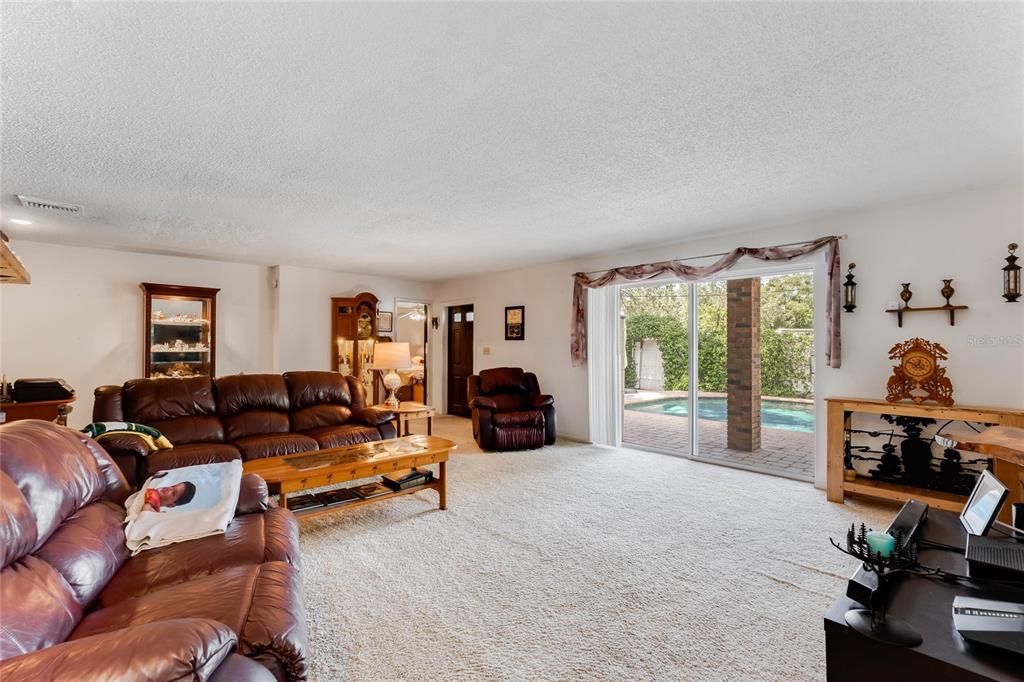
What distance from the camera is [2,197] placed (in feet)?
11.2

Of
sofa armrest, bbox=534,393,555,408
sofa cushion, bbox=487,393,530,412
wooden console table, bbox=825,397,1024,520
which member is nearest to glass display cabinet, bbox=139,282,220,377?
sofa cushion, bbox=487,393,530,412

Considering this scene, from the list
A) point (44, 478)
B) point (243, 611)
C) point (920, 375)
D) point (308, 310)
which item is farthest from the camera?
point (308, 310)

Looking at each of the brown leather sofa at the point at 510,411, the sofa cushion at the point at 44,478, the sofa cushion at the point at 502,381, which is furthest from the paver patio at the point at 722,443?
the sofa cushion at the point at 44,478

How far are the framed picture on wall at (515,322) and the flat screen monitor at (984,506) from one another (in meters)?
5.14

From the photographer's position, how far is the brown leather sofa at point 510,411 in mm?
5320

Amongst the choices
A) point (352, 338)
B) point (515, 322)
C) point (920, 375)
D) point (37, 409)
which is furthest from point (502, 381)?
point (37, 409)

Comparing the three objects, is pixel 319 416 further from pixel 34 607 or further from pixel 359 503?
pixel 34 607

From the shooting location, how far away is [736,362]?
490 centimetres

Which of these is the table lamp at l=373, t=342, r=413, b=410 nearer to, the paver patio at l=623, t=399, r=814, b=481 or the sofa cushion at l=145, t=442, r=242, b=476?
the sofa cushion at l=145, t=442, r=242, b=476

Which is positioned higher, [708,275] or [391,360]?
[708,275]

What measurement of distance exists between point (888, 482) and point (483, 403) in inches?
147

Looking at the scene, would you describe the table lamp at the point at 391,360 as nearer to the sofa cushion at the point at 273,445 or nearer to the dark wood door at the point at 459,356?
the sofa cushion at the point at 273,445

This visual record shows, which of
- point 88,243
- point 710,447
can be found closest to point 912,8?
point 710,447

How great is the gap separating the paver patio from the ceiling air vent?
5.71 metres
